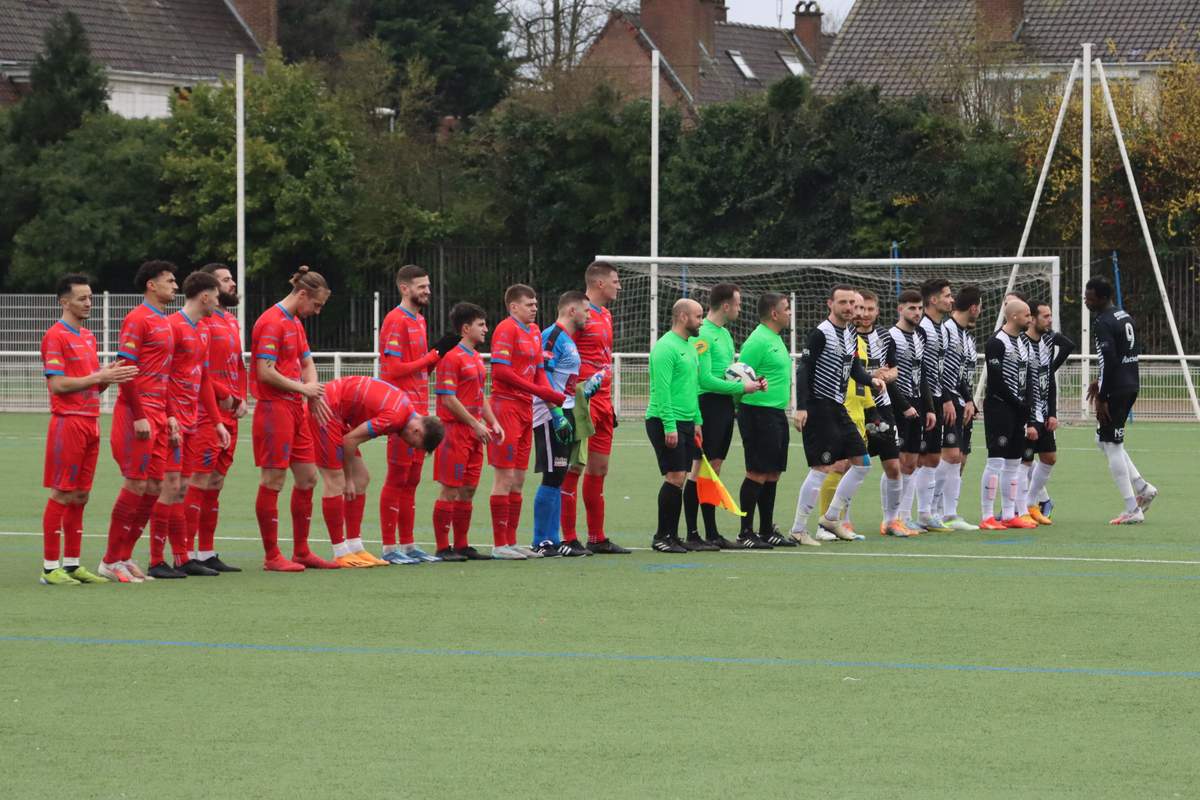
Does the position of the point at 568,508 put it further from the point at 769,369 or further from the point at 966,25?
the point at 966,25

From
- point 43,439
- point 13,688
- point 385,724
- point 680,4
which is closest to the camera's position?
point 385,724

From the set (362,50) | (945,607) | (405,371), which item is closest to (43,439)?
(405,371)

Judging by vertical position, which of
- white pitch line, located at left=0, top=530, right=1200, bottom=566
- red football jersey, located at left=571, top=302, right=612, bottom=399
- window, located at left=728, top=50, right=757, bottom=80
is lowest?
white pitch line, located at left=0, top=530, right=1200, bottom=566

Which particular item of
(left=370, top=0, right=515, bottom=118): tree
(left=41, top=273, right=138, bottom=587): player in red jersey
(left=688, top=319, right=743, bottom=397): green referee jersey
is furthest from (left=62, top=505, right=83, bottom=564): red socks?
(left=370, top=0, right=515, bottom=118): tree

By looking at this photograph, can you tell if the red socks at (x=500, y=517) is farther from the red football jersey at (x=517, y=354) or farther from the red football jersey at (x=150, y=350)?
the red football jersey at (x=150, y=350)

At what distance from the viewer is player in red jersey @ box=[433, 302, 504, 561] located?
12367mm

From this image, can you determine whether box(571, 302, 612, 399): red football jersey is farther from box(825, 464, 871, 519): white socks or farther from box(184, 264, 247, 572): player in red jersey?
box(184, 264, 247, 572): player in red jersey

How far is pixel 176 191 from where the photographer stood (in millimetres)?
39125

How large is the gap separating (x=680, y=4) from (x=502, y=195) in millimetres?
18117

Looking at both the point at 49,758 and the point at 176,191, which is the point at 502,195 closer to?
the point at 176,191

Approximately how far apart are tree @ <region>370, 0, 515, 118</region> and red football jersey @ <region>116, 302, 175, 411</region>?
41.5 m

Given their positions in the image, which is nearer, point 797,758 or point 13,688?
point 797,758

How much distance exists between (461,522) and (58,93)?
29709mm

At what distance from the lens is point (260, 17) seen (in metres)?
55.0
